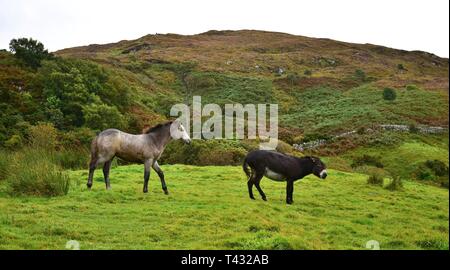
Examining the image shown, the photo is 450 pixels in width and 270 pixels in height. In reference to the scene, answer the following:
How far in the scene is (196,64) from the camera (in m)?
99.4

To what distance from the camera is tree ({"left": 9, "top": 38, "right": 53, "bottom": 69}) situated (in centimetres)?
4674

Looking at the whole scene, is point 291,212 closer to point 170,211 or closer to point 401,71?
point 170,211

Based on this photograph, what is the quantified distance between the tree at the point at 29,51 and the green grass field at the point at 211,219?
1268 inches

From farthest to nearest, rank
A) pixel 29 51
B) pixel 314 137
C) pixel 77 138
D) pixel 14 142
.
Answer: pixel 314 137, pixel 29 51, pixel 77 138, pixel 14 142

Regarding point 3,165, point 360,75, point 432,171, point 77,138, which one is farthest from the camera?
point 360,75

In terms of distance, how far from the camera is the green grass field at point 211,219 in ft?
32.0

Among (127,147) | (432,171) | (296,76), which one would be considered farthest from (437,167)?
(296,76)

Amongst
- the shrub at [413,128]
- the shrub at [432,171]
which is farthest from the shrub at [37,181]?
the shrub at [413,128]

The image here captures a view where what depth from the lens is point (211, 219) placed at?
39.0 ft

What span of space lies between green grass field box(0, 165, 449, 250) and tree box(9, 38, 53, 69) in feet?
106

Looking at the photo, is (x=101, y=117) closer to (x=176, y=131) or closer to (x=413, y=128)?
(x=176, y=131)

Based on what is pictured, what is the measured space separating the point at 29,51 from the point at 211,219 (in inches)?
1666

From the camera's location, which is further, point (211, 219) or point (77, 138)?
point (77, 138)
